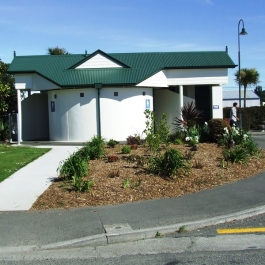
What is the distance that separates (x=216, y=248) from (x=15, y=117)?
16395mm

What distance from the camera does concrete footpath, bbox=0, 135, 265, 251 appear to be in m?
5.73

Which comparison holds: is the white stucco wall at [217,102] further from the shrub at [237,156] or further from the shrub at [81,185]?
the shrub at [81,185]

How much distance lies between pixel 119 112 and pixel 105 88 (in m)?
1.31

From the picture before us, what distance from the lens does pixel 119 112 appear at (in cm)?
1841

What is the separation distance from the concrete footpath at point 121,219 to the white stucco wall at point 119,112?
1043 centimetres

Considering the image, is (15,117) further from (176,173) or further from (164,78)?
(176,173)

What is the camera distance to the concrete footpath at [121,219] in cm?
573

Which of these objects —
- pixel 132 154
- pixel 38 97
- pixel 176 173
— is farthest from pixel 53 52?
pixel 176 173

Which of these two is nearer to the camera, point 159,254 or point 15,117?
point 159,254

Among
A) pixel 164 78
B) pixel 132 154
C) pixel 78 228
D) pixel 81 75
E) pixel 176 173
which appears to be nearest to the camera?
pixel 78 228

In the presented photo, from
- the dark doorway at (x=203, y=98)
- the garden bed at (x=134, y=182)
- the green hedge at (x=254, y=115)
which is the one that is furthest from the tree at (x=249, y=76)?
the garden bed at (x=134, y=182)

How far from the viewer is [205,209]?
7059 millimetres

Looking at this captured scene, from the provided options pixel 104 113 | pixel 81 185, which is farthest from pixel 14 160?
pixel 104 113

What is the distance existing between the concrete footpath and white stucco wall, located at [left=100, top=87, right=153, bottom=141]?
10432mm
